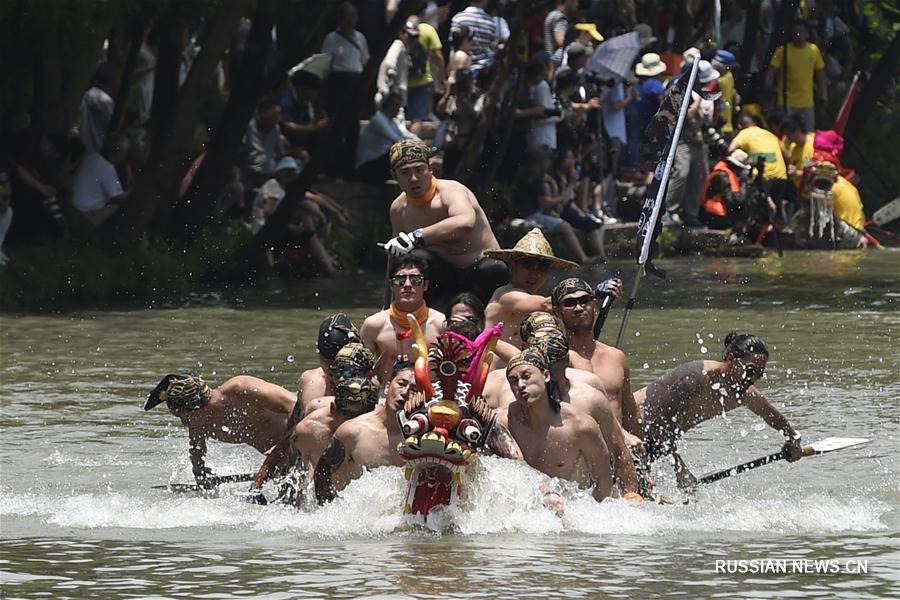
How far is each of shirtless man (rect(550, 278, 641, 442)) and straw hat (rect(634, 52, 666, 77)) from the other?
36.3 feet

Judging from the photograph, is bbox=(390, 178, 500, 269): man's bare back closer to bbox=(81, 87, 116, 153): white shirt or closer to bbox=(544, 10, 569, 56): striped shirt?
bbox=(81, 87, 116, 153): white shirt

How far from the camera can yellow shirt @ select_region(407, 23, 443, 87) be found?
20.6 m

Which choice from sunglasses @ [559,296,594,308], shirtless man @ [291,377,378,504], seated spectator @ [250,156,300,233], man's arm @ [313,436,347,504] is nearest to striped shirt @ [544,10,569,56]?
seated spectator @ [250,156,300,233]

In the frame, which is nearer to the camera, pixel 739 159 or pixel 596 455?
pixel 596 455

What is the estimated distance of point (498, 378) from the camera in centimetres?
991

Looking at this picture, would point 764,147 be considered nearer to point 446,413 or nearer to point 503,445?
point 503,445

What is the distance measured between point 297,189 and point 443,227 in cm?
759

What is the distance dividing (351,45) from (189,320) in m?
3.79

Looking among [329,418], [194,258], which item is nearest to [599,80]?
[194,258]

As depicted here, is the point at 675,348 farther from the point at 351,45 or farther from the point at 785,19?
the point at 785,19

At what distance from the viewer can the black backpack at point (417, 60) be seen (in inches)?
804

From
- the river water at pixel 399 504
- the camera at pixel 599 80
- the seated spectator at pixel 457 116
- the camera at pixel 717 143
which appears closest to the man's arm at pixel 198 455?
the river water at pixel 399 504

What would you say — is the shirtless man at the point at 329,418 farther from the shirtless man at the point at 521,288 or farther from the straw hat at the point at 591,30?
the straw hat at the point at 591,30

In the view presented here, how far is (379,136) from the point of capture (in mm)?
20000
